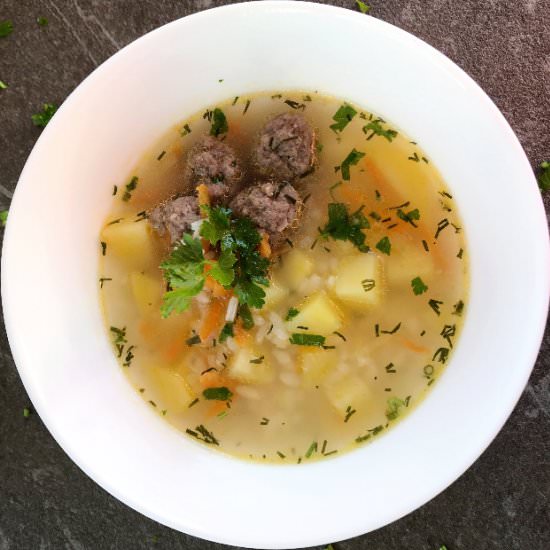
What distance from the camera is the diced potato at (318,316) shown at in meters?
1.90

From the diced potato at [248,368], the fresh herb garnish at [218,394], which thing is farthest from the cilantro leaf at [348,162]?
the fresh herb garnish at [218,394]

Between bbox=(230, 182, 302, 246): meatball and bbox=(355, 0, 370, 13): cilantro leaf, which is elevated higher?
bbox=(355, 0, 370, 13): cilantro leaf

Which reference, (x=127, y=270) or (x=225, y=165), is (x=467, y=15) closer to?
(x=225, y=165)

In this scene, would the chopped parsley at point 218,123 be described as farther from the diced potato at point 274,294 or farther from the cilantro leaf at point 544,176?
the cilantro leaf at point 544,176

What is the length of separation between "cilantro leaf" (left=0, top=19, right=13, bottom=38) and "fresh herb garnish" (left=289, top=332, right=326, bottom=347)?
1.31 meters

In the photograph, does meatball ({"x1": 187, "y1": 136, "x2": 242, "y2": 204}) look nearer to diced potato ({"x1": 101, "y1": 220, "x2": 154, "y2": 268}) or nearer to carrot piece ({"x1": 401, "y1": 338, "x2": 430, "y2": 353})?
diced potato ({"x1": 101, "y1": 220, "x2": 154, "y2": 268})

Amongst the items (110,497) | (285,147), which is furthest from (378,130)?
(110,497)

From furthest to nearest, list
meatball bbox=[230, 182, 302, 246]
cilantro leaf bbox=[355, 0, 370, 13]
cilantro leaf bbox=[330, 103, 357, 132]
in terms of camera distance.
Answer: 1. cilantro leaf bbox=[355, 0, 370, 13]
2. cilantro leaf bbox=[330, 103, 357, 132]
3. meatball bbox=[230, 182, 302, 246]

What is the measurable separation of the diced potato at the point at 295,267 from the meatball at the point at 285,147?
0.23 meters

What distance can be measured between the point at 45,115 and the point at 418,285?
1.28 m

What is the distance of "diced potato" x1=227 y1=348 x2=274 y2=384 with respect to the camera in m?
1.93

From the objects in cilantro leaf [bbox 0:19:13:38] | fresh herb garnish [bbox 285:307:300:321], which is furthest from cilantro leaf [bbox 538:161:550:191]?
cilantro leaf [bbox 0:19:13:38]

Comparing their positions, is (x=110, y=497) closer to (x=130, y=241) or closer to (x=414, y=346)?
(x=130, y=241)

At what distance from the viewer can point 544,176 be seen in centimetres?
200
